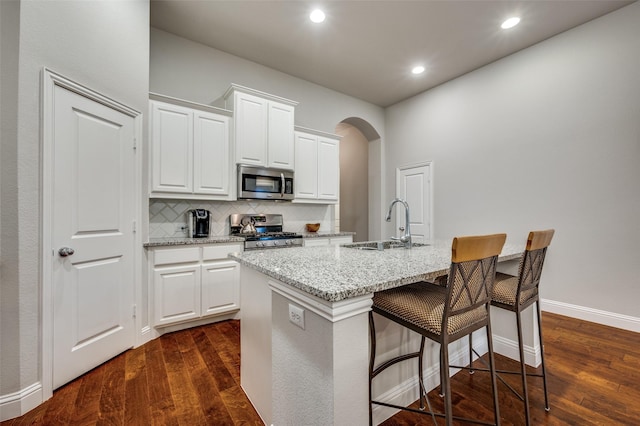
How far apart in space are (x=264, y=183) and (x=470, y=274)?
9.06ft

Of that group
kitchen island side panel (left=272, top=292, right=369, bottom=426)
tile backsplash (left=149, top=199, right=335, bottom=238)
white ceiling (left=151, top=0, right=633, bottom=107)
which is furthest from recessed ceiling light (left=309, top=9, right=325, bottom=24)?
kitchen island side panel (left=272, top=292, right=369, bottom=426)

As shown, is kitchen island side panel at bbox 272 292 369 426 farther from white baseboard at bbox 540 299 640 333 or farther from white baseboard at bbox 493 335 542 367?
white baseboard at bbox 540 299 640 333

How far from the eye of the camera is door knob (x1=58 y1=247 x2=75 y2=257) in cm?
182

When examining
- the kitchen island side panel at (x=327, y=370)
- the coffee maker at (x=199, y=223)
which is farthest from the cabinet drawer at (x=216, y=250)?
the kitchen island side panel at (x=327, y=370)

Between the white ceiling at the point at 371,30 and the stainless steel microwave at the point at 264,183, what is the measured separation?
1.62 meters

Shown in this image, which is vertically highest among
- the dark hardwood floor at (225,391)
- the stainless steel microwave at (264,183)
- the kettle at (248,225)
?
the stainless steel microwave at (264,183)

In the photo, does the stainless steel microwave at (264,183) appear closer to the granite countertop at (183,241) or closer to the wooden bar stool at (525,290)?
the granite countertop at (183,241)

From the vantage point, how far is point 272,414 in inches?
53.2

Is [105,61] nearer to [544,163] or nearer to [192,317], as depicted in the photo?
[192,317]

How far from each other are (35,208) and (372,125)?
4850 millimetres

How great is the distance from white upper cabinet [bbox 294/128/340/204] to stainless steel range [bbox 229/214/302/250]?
518 mm

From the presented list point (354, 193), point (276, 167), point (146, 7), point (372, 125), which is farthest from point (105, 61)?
point (354, 193)

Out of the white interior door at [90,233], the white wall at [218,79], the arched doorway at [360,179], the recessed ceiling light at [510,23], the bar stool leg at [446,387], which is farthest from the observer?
the arched doorway at [360,179]

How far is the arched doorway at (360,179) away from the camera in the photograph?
541 cm
